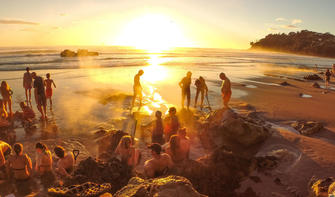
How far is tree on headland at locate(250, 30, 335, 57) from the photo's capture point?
74331mm

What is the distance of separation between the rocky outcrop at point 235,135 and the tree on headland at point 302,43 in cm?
8393

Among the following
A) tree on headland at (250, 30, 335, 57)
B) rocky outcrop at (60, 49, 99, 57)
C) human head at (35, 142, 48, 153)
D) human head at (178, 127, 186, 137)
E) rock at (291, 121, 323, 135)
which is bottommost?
rock at (291, 121, 323, 135)

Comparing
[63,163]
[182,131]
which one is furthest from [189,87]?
[63,163]

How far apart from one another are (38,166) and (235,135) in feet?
18.9

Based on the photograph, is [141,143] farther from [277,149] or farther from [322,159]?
[322,159]

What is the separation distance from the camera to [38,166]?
5.29 meters

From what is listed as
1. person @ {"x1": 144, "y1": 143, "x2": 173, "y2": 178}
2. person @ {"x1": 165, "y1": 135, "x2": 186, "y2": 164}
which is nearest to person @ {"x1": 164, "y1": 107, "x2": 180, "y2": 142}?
person @ {"x1": 165, "y1": 135, "x2": 186, "y2": 164}

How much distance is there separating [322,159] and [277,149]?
3.64 ft

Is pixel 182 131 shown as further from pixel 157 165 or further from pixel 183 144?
pixel 157 165

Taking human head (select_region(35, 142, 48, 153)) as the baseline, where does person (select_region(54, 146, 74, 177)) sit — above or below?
below

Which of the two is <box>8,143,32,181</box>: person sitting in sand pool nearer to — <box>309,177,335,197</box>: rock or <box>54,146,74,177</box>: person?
<box>54,146,74,177</box>: person

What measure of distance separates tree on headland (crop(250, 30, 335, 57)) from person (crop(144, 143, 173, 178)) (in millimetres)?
87483

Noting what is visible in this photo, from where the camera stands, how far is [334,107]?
11.2 m

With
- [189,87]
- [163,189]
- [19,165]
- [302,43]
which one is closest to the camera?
[163,189]
